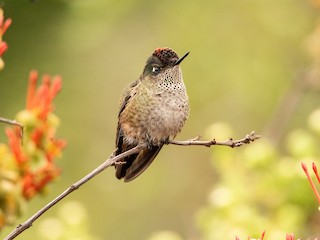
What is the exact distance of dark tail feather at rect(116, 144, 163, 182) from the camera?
3158 millimetres

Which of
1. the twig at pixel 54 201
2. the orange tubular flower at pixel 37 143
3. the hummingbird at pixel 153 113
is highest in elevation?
the hummingbird at pixel 153 113

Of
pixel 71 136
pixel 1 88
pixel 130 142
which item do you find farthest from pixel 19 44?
pixel 130 142

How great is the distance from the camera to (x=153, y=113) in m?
3.22

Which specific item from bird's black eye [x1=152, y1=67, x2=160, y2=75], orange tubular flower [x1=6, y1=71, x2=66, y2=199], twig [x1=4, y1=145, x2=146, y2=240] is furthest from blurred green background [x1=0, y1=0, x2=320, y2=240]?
twig [x1=4, y1=145, x2=146, y2=240]

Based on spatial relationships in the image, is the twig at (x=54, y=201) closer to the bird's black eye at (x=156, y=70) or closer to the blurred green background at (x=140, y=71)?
the bird's black eye at (x=156, y=70)

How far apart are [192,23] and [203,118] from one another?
907mm

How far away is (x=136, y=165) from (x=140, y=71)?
3.49 metres

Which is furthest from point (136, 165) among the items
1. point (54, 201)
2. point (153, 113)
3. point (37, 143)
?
point (54, 201)

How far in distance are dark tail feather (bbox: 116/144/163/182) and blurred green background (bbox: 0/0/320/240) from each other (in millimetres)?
1659

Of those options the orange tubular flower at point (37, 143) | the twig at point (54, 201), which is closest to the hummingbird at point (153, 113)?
the orange tubular flower at point (37, 143)

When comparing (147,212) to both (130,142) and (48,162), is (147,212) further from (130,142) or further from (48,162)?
(48,162)

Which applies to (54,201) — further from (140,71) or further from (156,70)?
(140,71)

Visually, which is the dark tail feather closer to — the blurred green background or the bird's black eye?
the bird's black eye

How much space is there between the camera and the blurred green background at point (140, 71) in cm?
585
